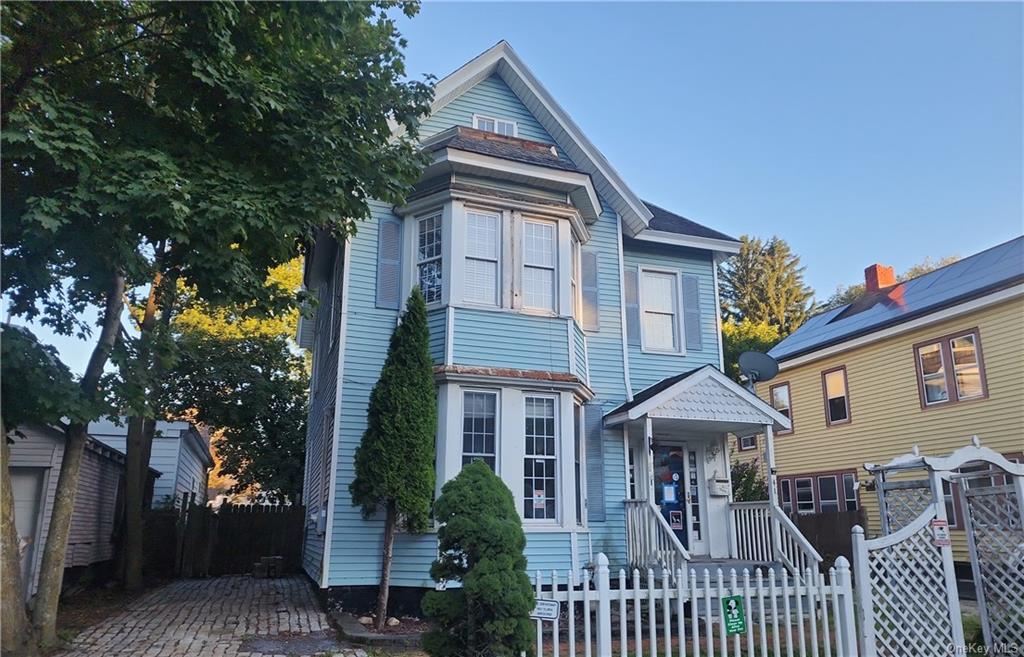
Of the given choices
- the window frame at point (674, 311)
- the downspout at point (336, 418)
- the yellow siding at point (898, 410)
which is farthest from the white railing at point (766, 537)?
the downspout at point (336, 418)

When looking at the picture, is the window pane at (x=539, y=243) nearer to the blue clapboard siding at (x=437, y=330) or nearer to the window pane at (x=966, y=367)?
the blue clapboard siding at (x=437, y=330)

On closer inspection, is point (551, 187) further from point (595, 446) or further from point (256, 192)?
point (256, 192)

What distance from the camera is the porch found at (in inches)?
438

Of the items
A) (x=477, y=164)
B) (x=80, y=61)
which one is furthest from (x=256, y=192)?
(x=477, y=164)

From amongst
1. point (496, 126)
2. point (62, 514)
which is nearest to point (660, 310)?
point (496, 126)

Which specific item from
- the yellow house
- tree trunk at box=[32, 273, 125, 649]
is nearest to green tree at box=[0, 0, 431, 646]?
tree trunk at box=[32, 273, 125, 649]

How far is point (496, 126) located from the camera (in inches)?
516

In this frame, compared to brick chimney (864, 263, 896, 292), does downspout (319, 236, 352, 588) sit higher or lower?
lower

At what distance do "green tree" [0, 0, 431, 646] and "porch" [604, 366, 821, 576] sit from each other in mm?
5718

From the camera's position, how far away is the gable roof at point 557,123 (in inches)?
502

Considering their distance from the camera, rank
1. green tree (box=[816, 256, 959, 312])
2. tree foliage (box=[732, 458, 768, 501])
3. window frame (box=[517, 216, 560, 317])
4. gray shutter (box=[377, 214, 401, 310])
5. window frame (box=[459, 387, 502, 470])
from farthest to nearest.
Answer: green tree (box=[816, 256, 959, 312])
tree foliage (box=[732, 458, 768, 501])
window frame (box=[517, 216, 560, 317])
gray shutter (box=[377, 214, 401, 310])
window frame (box=[459, 387, 502, 470])

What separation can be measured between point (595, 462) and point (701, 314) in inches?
155

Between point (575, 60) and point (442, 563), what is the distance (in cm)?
963

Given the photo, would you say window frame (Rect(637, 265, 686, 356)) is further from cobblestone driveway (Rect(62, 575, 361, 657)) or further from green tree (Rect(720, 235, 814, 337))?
green tree (Rect(720, 235, 814, 337))
